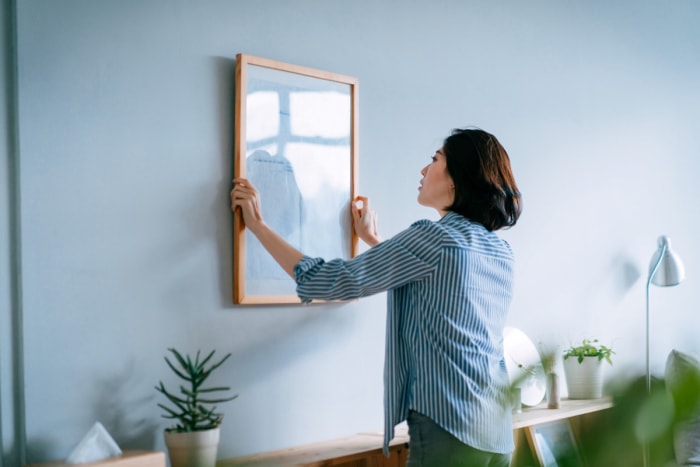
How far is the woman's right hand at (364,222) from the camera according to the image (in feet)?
7.73

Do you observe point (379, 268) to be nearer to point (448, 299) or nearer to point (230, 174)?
point (448, 299)

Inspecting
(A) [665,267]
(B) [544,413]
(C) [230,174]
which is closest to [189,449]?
(C) [230,174]

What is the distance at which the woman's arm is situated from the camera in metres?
2.01

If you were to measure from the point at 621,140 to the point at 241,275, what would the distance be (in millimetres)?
2006

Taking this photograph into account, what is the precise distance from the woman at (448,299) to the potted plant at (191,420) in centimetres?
33

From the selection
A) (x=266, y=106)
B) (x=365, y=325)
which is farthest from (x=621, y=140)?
(x=266, y=106)

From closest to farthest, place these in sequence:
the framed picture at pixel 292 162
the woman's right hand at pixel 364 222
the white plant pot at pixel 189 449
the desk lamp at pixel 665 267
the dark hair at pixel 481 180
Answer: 1. the white plant pot at pixel 189 449
2. the dark hair at pixel 481 180
3. the framed picture at pixel 292 162
4. the woman's right hand at pixel 364 222
5. the desk lamp at pixel 665 267

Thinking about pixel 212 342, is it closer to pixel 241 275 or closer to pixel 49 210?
pixel 241 275

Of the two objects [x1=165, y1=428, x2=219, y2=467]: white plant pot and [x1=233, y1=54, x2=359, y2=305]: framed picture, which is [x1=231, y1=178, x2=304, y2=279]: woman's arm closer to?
[x1=233, y1=54, x2=359, y2=305]: framed picture

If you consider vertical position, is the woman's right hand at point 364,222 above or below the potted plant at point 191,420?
above

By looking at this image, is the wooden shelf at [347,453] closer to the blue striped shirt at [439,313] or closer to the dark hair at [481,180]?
the blue striped shirt at [439,313]

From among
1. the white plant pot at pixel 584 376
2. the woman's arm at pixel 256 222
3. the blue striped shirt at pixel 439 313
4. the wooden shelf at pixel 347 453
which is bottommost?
the wooden shelf at pixel 347 453

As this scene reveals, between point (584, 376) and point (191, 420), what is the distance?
1583mm

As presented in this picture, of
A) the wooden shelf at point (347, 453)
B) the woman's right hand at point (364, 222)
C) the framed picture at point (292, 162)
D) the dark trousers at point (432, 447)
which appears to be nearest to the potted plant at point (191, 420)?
the wooden shelf at point (347, 453)
